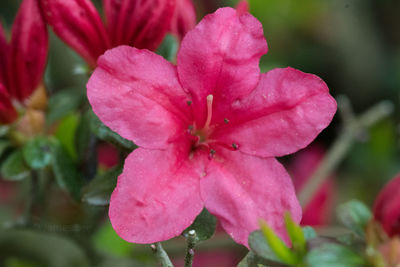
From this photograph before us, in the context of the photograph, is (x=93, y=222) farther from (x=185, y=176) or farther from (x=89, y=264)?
(x=185, y=176)

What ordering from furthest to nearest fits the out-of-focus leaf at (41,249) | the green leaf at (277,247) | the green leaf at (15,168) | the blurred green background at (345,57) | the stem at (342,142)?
the blurred green background at (345,57) < the stem at (342,142) < the out-of-focus leaf at (41,249) < the green leaf at (15,168) < the green leaf at (277,247)

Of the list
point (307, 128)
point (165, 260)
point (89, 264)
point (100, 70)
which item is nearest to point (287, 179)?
point (307, 128)

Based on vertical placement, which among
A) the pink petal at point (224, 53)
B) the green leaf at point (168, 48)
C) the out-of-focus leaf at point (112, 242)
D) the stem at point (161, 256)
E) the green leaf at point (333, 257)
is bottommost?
the out-of-focus leaf at point (112, 242)

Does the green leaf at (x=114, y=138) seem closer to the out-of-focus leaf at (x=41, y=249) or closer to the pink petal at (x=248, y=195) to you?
Answer: the pink petal at (x=248, y=195)

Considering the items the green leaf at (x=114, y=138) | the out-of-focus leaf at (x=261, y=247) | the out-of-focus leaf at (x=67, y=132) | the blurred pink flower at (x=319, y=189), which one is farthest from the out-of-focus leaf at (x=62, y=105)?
the blurred pink flower at (x=319, y=189)

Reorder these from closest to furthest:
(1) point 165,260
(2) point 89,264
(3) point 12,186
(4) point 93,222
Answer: (1) point 165,260
(4) point 93,222
(2) point 89,264
(3) point 12,186

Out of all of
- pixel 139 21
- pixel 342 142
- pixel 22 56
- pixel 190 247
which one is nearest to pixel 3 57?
pixel 22 56
